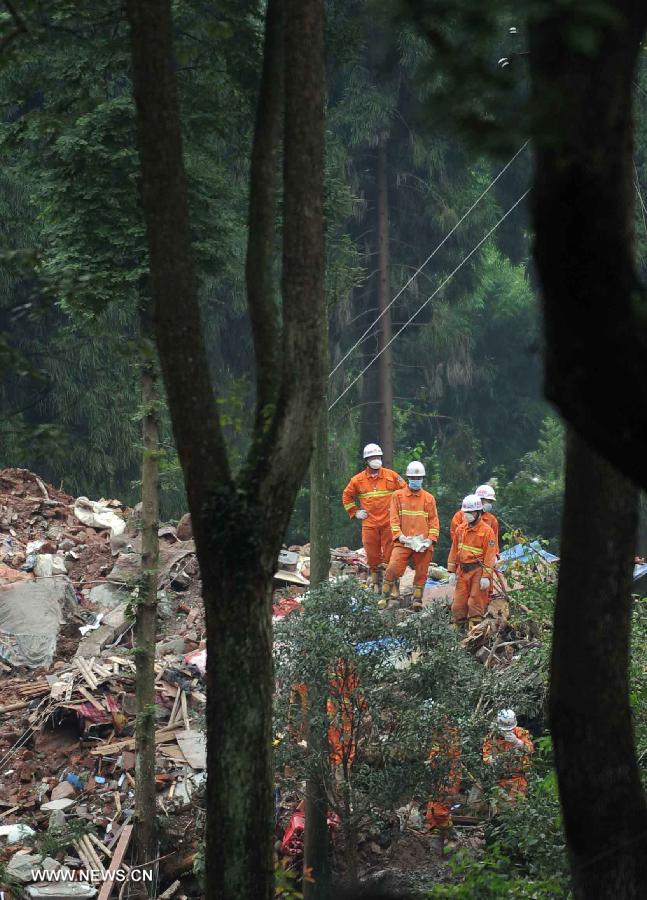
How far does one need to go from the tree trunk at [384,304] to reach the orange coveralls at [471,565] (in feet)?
44.6

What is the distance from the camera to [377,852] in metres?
11.9

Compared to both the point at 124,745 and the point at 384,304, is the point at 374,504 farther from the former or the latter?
the point at 384,304

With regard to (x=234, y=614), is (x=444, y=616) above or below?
above

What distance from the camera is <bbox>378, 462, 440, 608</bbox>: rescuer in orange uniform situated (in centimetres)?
1620

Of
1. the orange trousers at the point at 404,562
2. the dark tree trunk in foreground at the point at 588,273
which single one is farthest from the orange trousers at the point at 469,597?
the dark tree trunk in foreground at the point at 588,273

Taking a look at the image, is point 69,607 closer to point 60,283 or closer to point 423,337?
point 60,283

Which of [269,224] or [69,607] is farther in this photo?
[69,607]

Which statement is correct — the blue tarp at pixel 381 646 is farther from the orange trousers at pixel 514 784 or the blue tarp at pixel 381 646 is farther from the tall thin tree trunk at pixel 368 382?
the tall thin tree trunk at pixel 368 382

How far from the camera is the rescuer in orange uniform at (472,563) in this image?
1509 centimetres

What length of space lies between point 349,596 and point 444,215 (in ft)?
70.2

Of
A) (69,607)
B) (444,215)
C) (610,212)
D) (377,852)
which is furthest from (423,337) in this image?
(610,212)

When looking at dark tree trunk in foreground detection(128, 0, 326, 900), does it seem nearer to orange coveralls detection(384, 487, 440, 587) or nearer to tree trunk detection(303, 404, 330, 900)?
tree trunk detection(303, 404, 330, 900)

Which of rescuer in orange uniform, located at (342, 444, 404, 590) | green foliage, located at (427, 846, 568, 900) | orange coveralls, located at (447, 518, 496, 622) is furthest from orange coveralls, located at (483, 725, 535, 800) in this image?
rescuer in orange uniform, located at (342, 444, 404, 590)

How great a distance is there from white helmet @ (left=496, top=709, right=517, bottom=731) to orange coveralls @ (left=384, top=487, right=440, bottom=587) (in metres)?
5.18
